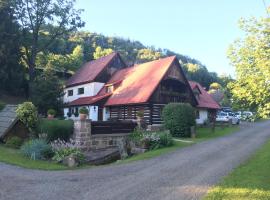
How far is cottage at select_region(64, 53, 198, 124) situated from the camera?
33.9 m

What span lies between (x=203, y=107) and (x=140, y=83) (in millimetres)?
11898

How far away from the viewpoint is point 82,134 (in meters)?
20.6

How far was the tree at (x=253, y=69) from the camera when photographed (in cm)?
1106

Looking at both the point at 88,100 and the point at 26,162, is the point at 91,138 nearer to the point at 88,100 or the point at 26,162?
the point at 26,162

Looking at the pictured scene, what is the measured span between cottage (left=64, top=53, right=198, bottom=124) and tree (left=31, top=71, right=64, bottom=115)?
3843 millimetres

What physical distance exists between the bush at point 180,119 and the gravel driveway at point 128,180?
11.0 metres

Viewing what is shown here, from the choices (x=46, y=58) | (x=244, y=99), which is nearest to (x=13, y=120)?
(x=244, y=99)

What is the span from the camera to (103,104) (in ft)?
126

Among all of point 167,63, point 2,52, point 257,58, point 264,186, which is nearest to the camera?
point 264,186

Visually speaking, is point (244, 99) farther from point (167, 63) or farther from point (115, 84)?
point (115, 84)

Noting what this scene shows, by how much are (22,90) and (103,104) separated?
758 inches

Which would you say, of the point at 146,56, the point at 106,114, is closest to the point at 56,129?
the point at 106,114

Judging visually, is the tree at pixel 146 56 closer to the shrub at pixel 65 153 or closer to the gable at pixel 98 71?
the gable at pixel 98 71

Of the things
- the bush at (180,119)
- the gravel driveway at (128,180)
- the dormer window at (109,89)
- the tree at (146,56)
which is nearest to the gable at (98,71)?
the dormer window at (109,89)
